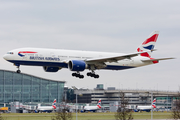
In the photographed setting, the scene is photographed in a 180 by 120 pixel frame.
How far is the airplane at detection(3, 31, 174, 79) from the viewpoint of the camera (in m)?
64.4

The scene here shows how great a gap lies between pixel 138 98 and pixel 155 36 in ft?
347

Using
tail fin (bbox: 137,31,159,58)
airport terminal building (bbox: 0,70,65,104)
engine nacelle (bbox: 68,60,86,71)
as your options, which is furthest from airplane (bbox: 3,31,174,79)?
airport terminal building (bbox: 0,70,65,104)

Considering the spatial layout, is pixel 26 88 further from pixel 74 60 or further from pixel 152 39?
pixel 74 60

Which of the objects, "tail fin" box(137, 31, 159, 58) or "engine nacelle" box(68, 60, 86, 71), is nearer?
"engine nacelle" box(68, 60, 86, 71)

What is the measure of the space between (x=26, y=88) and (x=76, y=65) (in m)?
80.4

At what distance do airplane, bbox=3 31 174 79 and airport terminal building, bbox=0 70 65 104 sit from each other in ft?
226

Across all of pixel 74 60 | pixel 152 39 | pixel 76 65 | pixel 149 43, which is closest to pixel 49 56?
pixel 74 60

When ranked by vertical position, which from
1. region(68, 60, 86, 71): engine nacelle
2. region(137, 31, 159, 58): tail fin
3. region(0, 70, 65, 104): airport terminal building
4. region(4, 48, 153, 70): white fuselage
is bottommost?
region(0, 70, 65, 104): airport terminal building

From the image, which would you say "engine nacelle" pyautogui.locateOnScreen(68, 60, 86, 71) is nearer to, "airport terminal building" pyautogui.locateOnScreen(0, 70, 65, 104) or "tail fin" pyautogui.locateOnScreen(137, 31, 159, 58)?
"tail fin" pyautogui.locateOnScreen(137, 31, 159, 58)

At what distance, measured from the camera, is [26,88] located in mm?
142375

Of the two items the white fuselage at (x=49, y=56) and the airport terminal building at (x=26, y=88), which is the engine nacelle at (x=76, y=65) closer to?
the white fuselage at (x=49, y=56)

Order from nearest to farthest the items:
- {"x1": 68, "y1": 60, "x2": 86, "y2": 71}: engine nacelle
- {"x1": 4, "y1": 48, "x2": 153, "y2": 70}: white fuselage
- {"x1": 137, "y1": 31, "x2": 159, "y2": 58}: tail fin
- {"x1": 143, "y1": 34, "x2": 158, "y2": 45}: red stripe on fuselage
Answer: {"x1": 4, "y1": 48, "x2": 153, "y2": 70}: white fuselage, {"x1": 68, "y1": 60, "x2": 86, "y2": 71}: engine nacelle, {"x1": 137, "y1": 31, "x2": 159, "y2": 58}: tail fin, {"x1": 143, "y1": 34, "x2": 158, "y2": 45}: red stripe on fuselage

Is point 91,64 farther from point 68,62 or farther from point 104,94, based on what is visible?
point 104,94

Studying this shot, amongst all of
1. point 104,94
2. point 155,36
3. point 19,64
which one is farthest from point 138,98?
point 19,64
